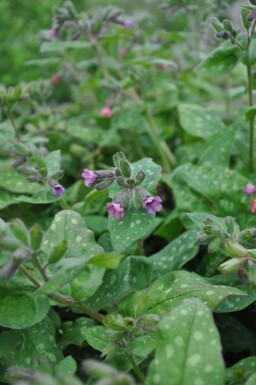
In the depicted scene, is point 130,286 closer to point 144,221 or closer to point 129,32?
point 144,221

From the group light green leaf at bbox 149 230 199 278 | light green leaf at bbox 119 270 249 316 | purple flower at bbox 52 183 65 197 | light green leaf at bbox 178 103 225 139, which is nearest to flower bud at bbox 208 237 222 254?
light green leaf at bbox 119 270 249 316

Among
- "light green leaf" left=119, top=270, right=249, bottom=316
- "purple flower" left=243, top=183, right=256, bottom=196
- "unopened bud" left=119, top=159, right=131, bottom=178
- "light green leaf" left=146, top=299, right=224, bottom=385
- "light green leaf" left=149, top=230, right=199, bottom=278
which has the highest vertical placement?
"unopened bud" left=119, top=159, right=131, bottom=178

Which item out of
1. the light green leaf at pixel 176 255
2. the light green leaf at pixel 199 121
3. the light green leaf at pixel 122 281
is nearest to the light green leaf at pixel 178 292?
the light green leaf at pixel 122 281

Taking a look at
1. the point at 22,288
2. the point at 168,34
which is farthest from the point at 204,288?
the point at 168,34

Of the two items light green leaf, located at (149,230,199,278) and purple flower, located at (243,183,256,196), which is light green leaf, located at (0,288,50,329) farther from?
purple flower, located at (243,183,256,196)

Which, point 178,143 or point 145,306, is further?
point 178,143

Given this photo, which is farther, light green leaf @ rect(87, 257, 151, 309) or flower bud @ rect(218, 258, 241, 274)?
light green leaf @ rect(87, 257, 151, 309)

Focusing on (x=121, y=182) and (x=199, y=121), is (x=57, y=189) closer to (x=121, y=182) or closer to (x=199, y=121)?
(x=121, y=182)
